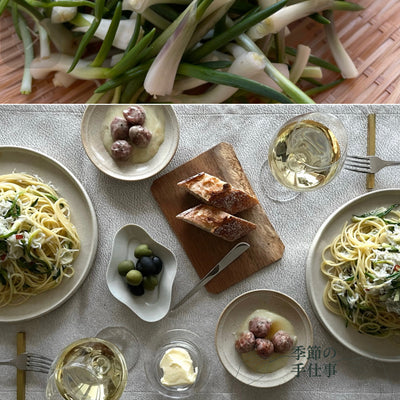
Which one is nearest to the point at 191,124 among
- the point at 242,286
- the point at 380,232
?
the point at 242,286

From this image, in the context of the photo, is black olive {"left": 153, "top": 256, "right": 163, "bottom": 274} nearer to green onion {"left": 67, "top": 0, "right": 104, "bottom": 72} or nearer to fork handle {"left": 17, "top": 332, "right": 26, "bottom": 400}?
fork handle {"left": 17, "top": 332, "right": 26, "bottom": 400}

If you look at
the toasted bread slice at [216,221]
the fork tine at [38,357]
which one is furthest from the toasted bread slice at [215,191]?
the fork tine at [38,357]

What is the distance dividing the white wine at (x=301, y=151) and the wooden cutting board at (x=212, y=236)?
0.50ft

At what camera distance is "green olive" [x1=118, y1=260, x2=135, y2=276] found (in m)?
1.28

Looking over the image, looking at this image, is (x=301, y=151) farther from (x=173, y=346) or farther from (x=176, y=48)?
(x=173, y=346)

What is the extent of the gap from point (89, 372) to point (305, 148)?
720mm

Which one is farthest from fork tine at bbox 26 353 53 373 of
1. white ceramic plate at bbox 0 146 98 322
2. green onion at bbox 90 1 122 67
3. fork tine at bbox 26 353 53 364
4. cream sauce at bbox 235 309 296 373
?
green onion at bbox 90 1 122 67

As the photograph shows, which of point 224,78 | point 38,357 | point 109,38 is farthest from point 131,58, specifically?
point 38,357

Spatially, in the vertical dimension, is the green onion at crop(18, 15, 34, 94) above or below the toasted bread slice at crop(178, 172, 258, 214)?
above

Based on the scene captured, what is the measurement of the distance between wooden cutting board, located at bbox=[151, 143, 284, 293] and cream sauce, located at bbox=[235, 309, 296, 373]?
0.11 m

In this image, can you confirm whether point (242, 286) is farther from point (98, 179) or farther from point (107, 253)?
point (98, 179)

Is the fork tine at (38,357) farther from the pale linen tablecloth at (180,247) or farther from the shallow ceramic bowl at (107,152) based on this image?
the shallow ceramic bowl at (107,152)

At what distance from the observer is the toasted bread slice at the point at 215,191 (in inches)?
50.3

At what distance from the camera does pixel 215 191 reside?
1.28 m
